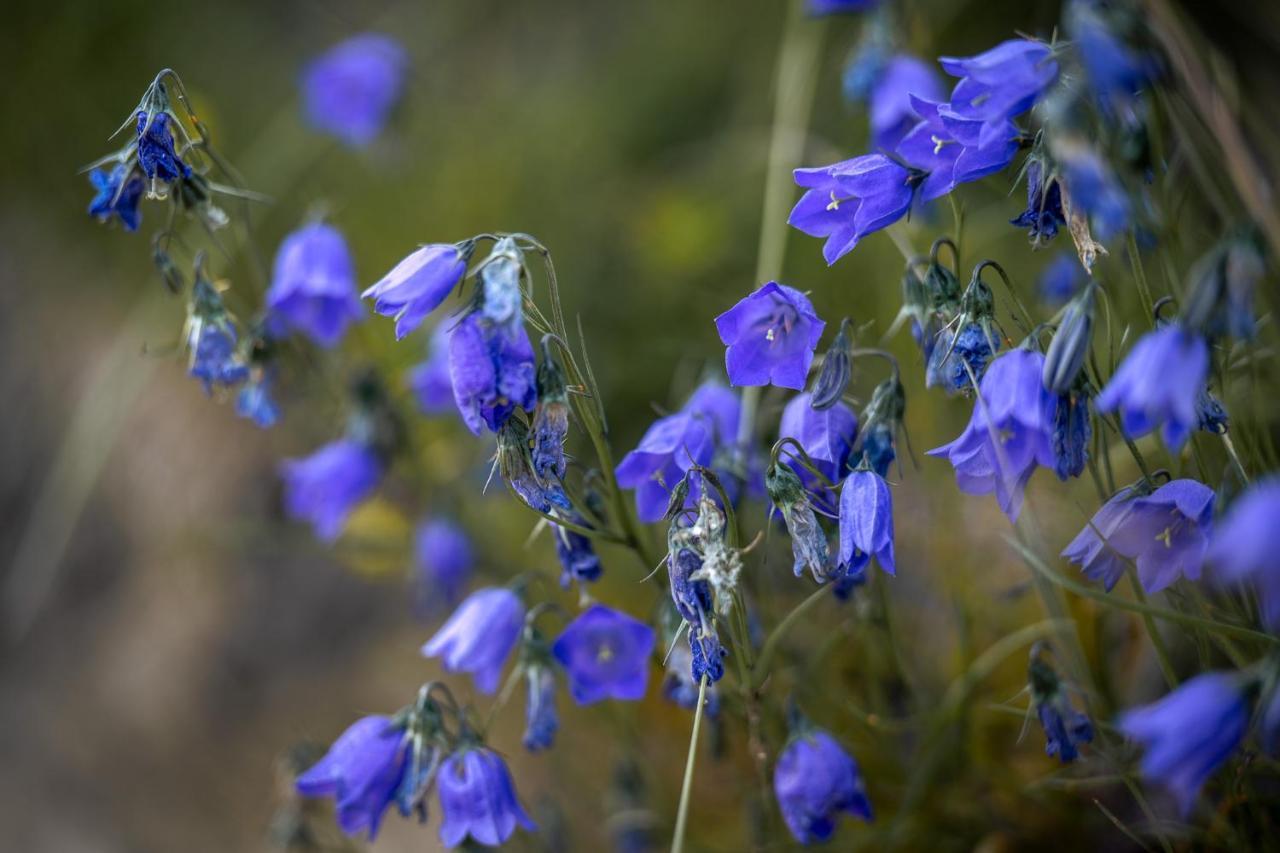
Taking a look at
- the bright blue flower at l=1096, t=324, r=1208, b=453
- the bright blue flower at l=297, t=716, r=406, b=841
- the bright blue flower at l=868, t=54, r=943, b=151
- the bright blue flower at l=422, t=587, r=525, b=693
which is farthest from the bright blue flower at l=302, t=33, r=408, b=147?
the bright blue flower at l=1096, t=324, r=1208, b=453

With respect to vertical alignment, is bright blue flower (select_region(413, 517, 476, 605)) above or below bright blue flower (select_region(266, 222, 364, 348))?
below

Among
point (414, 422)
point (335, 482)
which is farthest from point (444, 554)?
point (414, 422)

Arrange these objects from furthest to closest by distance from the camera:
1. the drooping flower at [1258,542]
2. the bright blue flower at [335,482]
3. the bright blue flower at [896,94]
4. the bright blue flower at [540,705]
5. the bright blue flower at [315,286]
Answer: the bright blue flower at [335,482] < the bright blue flower at [896,94] < the bright blue flower at [315,286] < the bright blue flower at [540,705] < the drooping flower at [1258,542]

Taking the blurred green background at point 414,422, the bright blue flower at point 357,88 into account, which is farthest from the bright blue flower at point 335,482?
the bright blue flower at point 357,88

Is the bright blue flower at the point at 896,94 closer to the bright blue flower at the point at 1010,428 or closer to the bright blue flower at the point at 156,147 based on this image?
the bright blue flower at the point at 1010,428

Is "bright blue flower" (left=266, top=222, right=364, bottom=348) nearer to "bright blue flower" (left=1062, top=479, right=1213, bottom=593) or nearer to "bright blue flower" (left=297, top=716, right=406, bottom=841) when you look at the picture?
"bright blue flower" (left=297, top=716, right=406, bottom=841)

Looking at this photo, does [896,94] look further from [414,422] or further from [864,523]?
[414,422]
